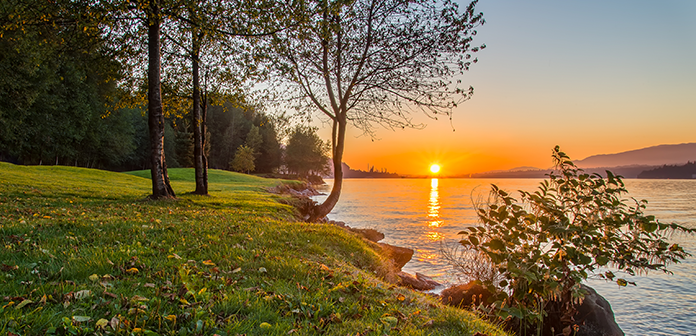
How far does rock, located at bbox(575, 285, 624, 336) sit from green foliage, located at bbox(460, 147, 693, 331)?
207 cm

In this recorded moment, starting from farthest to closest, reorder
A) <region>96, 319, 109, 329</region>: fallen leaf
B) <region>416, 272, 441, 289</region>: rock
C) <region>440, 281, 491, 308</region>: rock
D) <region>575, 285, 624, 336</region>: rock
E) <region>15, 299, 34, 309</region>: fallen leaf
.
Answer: <region>416, 272, 441, 289</region>: rock, <region>440, 281, 491, 308</region>: rock, <region>575, 285, 624, 336</region>: rock, <region>15, 299, 34, 309</region>: fallen leaf, <region>96, 319, 109, 329</region>: fallen leaf

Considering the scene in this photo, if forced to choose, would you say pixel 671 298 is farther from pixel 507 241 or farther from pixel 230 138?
pixel 230 138

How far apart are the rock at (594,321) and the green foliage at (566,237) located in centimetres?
207

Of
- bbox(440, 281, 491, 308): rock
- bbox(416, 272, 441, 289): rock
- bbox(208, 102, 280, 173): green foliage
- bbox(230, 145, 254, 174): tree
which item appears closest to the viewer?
bbox(440, 281, 491, 308): rock

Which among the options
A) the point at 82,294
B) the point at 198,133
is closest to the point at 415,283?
the point at 82,294

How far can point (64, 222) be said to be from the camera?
6586 millimetres

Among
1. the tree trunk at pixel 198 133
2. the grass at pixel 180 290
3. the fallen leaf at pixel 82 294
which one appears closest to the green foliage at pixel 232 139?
the tree trunk at pixel 198 133

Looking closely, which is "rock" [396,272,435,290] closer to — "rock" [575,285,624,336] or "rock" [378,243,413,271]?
"rock" [378,243,413,271]

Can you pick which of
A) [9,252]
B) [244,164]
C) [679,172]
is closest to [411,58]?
[9,252]

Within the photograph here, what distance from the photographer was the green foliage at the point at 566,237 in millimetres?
4211

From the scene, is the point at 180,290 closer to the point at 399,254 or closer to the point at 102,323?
the point at 102,323

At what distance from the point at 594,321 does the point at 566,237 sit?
130 inches

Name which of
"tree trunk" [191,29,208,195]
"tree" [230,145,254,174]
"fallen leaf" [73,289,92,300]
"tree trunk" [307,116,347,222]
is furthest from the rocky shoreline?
"tree" [230,145,254,174]

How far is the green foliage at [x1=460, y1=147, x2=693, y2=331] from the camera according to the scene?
4.21 metres
